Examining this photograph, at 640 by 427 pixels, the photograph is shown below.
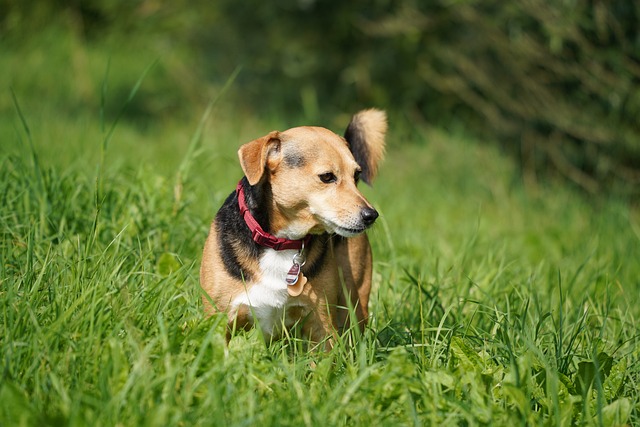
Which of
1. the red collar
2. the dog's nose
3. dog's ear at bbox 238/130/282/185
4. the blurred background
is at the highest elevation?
dog's ear at bbox 238/130/282/185

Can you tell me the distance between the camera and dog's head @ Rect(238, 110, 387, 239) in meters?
3.31

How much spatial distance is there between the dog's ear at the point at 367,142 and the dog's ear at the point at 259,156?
0.63 metres

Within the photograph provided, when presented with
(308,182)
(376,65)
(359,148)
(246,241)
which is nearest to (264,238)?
(246,241)

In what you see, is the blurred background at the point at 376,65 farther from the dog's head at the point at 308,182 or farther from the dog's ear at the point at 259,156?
the dog's ear at the point at 259,156

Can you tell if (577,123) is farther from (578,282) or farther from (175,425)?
(175,425)

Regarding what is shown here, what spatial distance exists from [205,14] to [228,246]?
8.98m

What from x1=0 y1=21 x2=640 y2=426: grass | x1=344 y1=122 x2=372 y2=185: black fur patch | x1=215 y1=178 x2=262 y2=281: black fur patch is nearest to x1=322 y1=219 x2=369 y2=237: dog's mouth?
x1=215 y1=178 x2=262 y2=281: black fur patch

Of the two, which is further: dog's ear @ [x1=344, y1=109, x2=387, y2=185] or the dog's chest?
dog's ear @ [x1=344, y1=109, x2=387, y2=185]

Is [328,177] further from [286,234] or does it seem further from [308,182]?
[286,234]

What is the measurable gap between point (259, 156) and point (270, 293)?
0.64 m

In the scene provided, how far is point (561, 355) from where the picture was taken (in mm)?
3180

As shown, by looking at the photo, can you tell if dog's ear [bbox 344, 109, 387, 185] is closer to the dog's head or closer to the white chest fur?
the dog's head

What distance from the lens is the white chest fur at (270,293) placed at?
337cm

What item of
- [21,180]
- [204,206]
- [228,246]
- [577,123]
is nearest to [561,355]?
[228,246]
